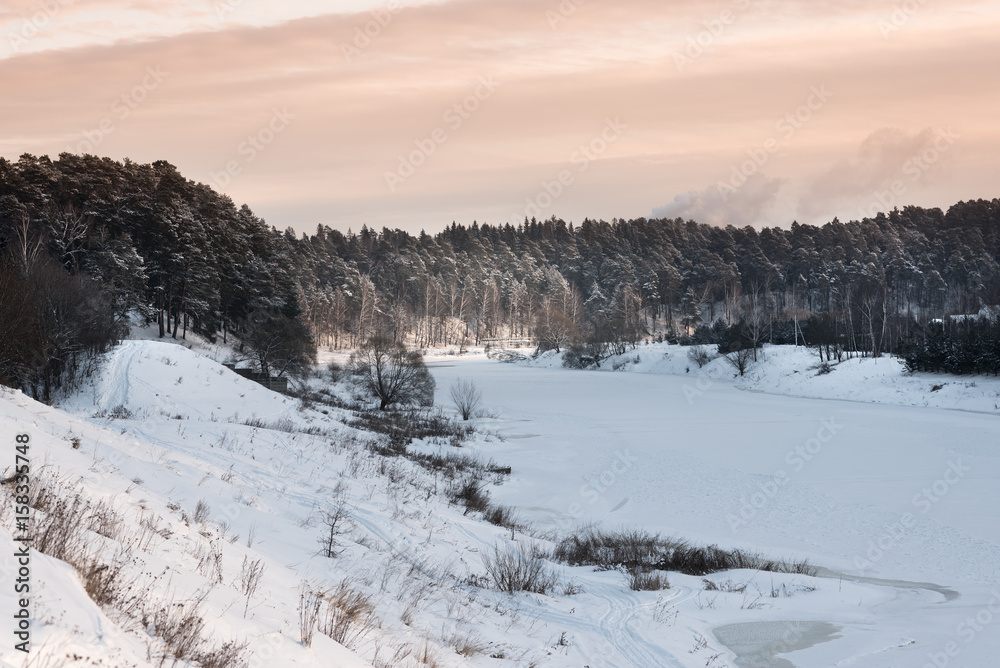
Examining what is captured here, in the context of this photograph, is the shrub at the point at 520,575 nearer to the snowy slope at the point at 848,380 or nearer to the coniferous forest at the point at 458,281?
the coniferous forest at the point at 458,281

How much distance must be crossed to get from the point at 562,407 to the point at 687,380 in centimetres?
2907

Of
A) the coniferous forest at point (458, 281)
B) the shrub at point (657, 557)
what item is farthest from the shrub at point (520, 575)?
the coniferous forest at point (458, 281)

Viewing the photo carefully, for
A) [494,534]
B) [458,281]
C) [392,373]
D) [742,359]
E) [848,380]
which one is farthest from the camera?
[458,281]

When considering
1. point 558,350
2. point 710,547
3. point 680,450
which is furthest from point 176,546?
point 558,350

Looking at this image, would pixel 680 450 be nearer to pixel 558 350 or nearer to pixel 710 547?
pixel 710 547

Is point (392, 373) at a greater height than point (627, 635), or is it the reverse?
point (392, 373)

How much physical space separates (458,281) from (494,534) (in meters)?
126

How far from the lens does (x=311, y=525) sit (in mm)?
10203
